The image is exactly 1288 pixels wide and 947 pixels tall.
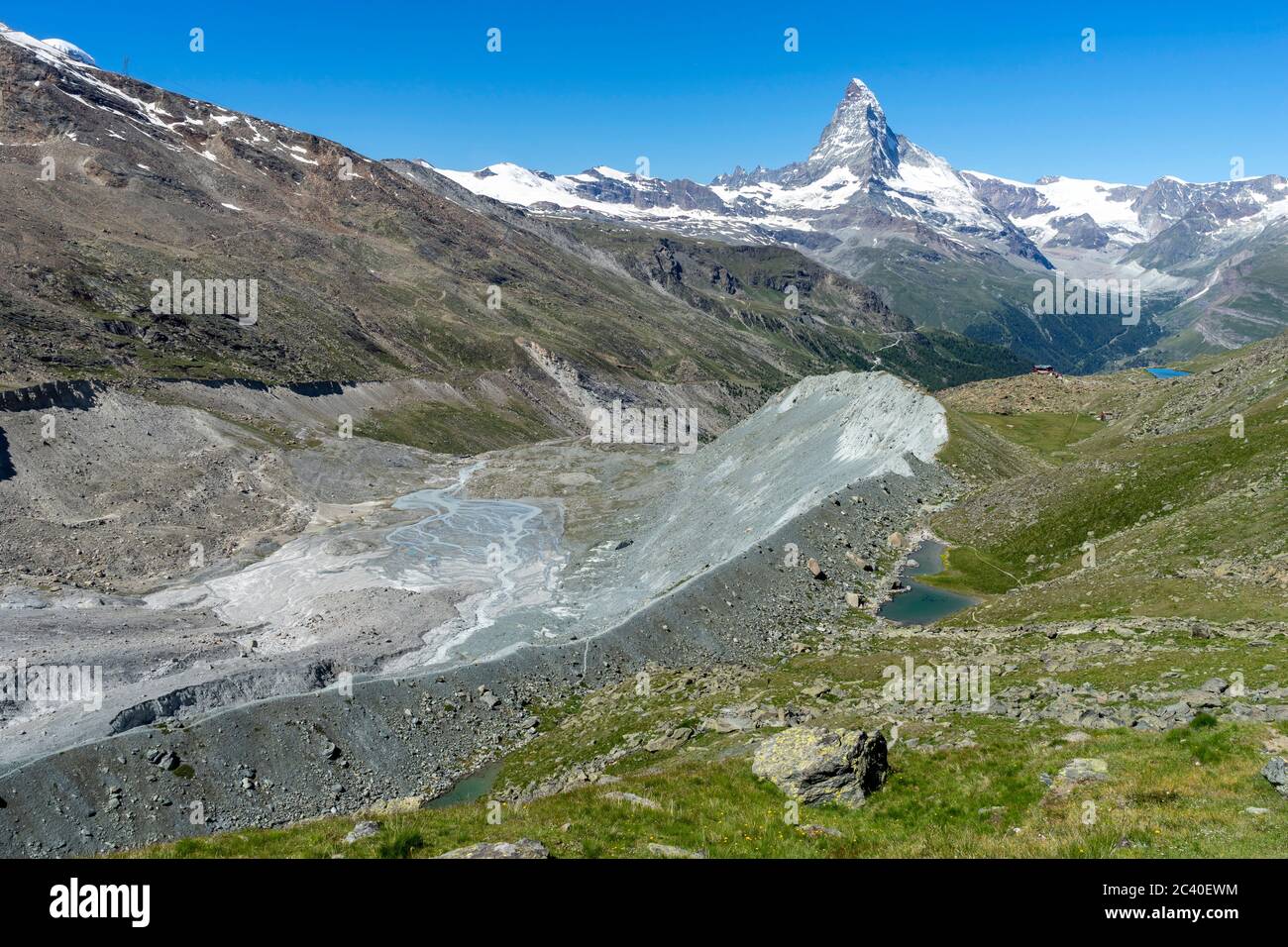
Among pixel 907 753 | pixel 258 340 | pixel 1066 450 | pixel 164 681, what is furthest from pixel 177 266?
pixel 907 753

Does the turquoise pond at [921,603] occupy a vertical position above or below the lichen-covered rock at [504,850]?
below

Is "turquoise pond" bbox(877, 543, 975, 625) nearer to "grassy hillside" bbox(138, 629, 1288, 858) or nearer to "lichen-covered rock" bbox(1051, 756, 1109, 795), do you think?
"grassy hillside" bbox(138, 629, 1288, 858)

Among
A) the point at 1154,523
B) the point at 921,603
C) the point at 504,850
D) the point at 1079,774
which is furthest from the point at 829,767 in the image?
the point at 1154,523

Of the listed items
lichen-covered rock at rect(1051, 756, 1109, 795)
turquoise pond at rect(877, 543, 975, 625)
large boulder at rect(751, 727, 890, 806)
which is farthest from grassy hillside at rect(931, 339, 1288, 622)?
large boulder at rect(751, 727, 890, 806)

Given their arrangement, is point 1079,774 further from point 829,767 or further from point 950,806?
point 829,767

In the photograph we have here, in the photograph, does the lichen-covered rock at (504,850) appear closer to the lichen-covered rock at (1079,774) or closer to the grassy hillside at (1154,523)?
the lichen-covered rock at (1079,774)

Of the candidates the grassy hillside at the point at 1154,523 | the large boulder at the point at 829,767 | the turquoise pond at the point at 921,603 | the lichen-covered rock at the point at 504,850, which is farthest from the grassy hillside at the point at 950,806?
the turquoise pond at the point at 921,603
